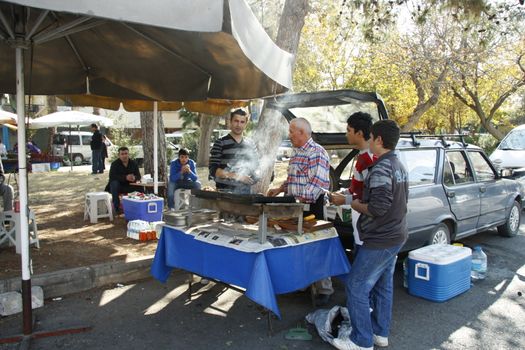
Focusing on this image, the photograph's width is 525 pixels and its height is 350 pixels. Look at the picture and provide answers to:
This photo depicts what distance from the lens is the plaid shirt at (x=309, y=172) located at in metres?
3.85

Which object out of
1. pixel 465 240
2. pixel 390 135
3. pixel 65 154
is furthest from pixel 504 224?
pixel 65 154

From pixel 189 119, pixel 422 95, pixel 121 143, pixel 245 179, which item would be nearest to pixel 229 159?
pixel 245 179

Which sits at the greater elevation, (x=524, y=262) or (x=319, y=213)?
(x=319, y=213)

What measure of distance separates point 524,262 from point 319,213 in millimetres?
3509

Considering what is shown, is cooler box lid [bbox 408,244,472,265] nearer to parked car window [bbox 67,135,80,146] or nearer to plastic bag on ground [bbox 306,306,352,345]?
plastic bag on ground [bbox 306,306,352,345]

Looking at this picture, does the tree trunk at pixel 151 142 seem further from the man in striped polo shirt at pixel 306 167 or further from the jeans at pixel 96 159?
the jeans at pixel 96 159

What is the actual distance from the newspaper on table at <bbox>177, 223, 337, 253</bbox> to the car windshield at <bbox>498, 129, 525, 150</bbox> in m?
9.31

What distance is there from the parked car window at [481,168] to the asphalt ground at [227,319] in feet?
5.63

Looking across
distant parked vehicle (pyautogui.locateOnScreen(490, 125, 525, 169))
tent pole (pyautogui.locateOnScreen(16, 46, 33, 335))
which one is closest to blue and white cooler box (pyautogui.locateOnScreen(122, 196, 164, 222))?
tent pole (pyautogui.locateOnScreen(16, 46, 33, 335))

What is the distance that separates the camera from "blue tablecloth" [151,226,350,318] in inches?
129

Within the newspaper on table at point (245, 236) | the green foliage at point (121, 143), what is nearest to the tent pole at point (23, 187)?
the newspaper on table at point (245, 236)

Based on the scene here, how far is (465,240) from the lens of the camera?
6.91 m

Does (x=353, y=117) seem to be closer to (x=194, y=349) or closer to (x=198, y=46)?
(x=198, y=46)

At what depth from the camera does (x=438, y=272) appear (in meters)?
4.32
